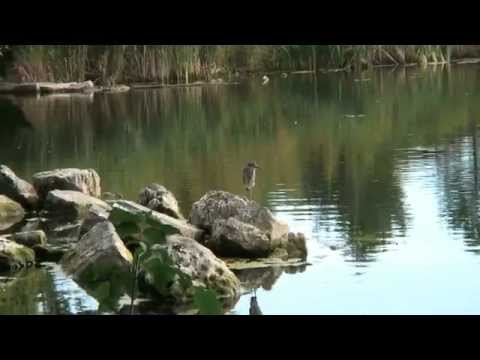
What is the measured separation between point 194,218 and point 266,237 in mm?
1325

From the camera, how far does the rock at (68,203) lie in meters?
12.8

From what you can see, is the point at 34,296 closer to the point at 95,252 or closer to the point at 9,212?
the point at 95,252

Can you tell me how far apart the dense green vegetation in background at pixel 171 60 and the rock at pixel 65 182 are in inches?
803

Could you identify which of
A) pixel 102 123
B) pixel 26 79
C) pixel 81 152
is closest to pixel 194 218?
pixel 81 152

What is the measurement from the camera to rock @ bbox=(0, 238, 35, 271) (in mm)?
9453

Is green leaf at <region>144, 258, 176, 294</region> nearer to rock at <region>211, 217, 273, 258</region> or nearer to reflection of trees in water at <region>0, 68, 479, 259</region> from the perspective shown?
rock at <region>211, 217, 273, 258</region>

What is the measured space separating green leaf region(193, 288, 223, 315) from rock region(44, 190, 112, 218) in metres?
11.1

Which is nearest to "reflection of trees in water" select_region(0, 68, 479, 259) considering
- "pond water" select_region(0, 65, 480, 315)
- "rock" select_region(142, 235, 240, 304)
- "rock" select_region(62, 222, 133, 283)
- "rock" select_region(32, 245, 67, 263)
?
"pond water" select_region(0, 65, 480, 315)

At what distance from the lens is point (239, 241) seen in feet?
30.8

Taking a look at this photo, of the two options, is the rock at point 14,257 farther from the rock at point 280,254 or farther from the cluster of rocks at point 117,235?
the rock at point 280,254

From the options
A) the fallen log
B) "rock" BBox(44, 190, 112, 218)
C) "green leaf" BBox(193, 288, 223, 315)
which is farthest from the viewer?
the fallen log

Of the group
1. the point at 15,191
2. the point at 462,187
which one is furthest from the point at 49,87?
the point at 462,187
